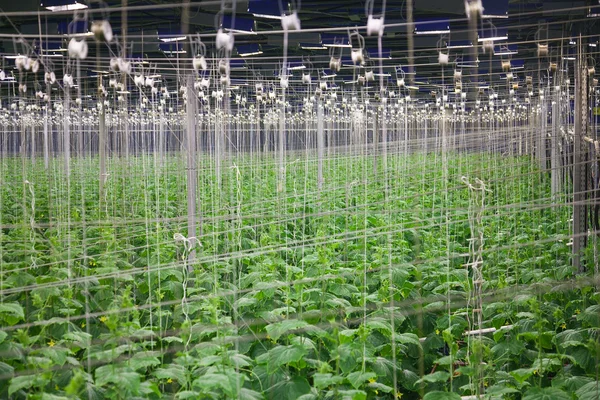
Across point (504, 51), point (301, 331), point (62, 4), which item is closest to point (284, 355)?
point (301, 331)

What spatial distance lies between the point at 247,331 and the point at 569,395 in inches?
81.0

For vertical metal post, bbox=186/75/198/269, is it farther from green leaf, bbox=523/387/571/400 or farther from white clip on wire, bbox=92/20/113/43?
green leaf, bbox=523/387/571/400

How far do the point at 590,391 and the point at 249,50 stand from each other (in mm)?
9901

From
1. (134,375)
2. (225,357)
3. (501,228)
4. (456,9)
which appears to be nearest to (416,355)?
(225,357)

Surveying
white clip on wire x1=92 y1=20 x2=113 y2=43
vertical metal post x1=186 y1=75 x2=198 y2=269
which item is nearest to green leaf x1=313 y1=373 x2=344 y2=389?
white clip on wire x1=92 y1=20 x2=113 y2=43

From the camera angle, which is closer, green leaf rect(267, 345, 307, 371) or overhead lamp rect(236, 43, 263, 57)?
green leaf rect(267, 345, 307, 371)

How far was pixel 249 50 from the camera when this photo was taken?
41.9 feet

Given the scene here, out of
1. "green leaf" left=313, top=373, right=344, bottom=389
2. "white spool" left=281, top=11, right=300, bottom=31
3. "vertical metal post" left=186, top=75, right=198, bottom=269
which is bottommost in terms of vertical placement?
"green leaf" left=313, top=373, right=344, bottom=389

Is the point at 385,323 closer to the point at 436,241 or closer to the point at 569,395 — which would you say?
the point at 569,395

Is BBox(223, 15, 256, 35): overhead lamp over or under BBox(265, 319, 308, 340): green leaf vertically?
over

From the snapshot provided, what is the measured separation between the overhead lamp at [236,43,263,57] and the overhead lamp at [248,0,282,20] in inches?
115

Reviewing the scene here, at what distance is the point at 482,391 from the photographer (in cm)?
411

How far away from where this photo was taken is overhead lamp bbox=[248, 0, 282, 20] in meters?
9.06

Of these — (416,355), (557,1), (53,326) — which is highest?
(557,1)
